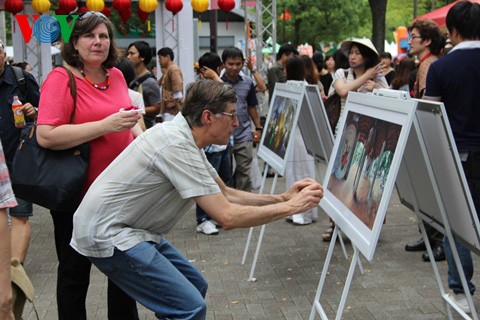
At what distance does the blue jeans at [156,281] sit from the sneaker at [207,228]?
4562mm

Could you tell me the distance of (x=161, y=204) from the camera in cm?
352

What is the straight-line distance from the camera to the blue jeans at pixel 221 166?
8117mm

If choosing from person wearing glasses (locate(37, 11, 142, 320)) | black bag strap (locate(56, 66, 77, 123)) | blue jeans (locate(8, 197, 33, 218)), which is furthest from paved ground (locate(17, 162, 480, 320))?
black bag strap (locate(56, 66, 77, 123))

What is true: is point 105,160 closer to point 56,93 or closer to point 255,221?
point 56,93

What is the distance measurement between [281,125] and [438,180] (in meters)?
2.67

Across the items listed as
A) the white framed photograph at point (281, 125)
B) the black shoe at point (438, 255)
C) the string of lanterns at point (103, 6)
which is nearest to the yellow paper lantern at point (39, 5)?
the string of lanterns at point (103, 6)

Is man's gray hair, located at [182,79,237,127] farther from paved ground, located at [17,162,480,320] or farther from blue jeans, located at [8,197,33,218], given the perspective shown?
blue jeans, located at [8,197,33,218]

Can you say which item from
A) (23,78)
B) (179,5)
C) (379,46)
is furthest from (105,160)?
(379,46)

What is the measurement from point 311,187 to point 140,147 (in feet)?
2.75

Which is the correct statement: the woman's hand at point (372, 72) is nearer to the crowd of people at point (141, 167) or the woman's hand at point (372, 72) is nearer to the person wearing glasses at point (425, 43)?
the crowd of people at point (141, 167)

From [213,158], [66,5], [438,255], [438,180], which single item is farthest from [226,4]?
[438,180]

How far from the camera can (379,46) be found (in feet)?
75.2

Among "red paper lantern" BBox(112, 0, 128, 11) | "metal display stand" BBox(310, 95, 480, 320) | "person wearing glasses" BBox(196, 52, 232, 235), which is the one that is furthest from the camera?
"red paper lantern" BBox(112, 0, 128, 11)

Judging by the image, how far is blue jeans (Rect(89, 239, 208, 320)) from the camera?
344 cm
